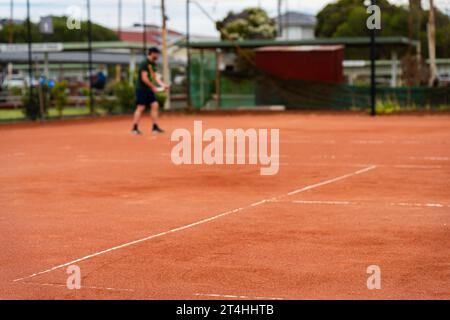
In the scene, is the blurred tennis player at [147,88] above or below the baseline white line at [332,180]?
above

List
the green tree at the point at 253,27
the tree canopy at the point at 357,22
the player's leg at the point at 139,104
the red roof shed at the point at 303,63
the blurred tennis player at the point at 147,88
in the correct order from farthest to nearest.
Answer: the green tree at the point at 253,27
the tree canopy at the point at 357,22
the red roof shed at the point at 303,63
the player's leg at the point at 139,104
the blurred tennis player at the point at 147,88

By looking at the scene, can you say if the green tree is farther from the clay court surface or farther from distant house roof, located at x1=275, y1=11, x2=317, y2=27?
the clay court surface

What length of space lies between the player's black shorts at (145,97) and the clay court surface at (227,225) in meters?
4.29

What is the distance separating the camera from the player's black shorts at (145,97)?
19.7 metres

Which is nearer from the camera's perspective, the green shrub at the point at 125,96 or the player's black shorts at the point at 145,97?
the player's black shorts at the point at 145,97

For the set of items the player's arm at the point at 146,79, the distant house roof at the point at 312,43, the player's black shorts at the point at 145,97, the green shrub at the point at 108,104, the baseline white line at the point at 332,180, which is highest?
the distant house roof at the point at 312,43

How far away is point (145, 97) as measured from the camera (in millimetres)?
19688

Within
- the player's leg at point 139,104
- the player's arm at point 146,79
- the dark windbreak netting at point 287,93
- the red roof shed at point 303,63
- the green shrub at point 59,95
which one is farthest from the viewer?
the red roof shed at point 303,63

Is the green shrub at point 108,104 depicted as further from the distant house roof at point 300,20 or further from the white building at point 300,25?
the distant house roof at point 300,20

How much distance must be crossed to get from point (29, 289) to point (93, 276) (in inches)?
18.7

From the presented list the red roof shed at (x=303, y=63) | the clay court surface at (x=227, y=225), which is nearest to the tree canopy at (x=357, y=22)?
the red roof shed at (x=303, y=63)
